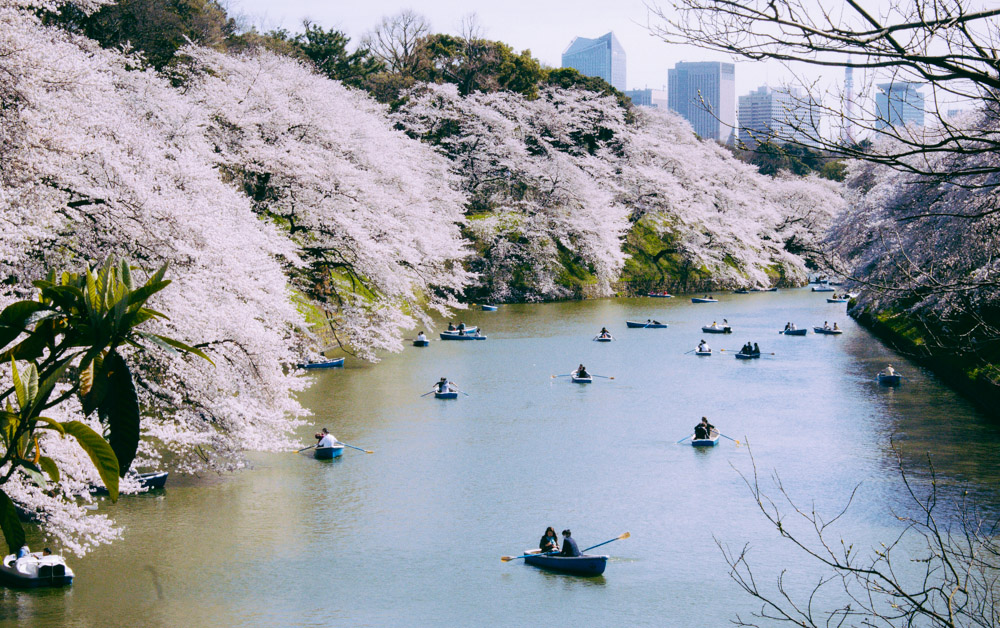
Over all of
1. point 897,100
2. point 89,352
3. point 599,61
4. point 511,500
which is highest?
point 599,61

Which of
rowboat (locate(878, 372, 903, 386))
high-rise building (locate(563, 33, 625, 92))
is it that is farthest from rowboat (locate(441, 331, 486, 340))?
high-rise building (locate(563, 33, 625, 92))

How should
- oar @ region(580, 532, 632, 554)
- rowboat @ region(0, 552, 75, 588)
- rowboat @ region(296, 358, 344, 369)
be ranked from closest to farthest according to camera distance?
rowboat @ region(0, 552, 75, 588), oar @ region(580, 532, 632, 554), rowboat @ region(296, 358, 344, 369)

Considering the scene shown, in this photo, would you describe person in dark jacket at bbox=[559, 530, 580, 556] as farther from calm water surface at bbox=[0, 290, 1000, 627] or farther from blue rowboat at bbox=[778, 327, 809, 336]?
blue rowboat at bbox=[778, 327, 809, 336]

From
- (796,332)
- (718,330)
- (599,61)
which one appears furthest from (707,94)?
(599,61)

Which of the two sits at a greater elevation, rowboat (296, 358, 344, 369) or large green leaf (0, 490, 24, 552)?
large green leaf (0, 490, 24, 552)

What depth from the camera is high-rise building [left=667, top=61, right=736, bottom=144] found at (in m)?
5.17

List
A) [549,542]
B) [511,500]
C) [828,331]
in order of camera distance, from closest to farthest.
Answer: [549,542]
[511,500]
[828,331]

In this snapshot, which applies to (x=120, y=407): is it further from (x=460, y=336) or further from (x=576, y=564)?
(x=460, y=336)

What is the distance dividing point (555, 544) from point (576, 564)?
562 mm

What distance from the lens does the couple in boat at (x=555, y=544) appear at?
43.8 feet

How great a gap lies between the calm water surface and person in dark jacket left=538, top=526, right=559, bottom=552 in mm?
494

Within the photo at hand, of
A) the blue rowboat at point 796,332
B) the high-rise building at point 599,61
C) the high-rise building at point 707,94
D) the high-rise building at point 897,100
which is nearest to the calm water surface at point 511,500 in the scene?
the high-rise building at point 707,94

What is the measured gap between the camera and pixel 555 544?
13.7 metres

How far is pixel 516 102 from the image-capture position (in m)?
57.4
